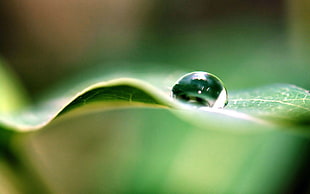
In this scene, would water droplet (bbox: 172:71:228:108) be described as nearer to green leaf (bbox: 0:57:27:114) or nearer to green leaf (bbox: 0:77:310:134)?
Answer: green leaf (bbox: 0:77:310:134)

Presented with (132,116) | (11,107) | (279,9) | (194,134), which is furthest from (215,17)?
(11,107)

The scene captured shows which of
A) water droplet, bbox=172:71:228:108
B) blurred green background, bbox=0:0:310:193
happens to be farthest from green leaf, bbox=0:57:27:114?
water droplet, bbox=172:71:228:108

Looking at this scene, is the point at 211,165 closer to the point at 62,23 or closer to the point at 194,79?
the point at 194,79

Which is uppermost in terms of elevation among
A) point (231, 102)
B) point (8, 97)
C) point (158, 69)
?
point (158, 69)

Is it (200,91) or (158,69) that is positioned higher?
(158,69)

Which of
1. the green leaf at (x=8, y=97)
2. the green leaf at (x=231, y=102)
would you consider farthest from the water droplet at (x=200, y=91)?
the green leaf at (x=8, y=97)

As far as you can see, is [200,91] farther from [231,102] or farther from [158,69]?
[158,69]

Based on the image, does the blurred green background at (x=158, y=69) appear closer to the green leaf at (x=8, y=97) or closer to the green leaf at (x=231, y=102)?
the green leaf at (x=8, y=97)

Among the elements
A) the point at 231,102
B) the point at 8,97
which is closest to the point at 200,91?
the point at 231,102
